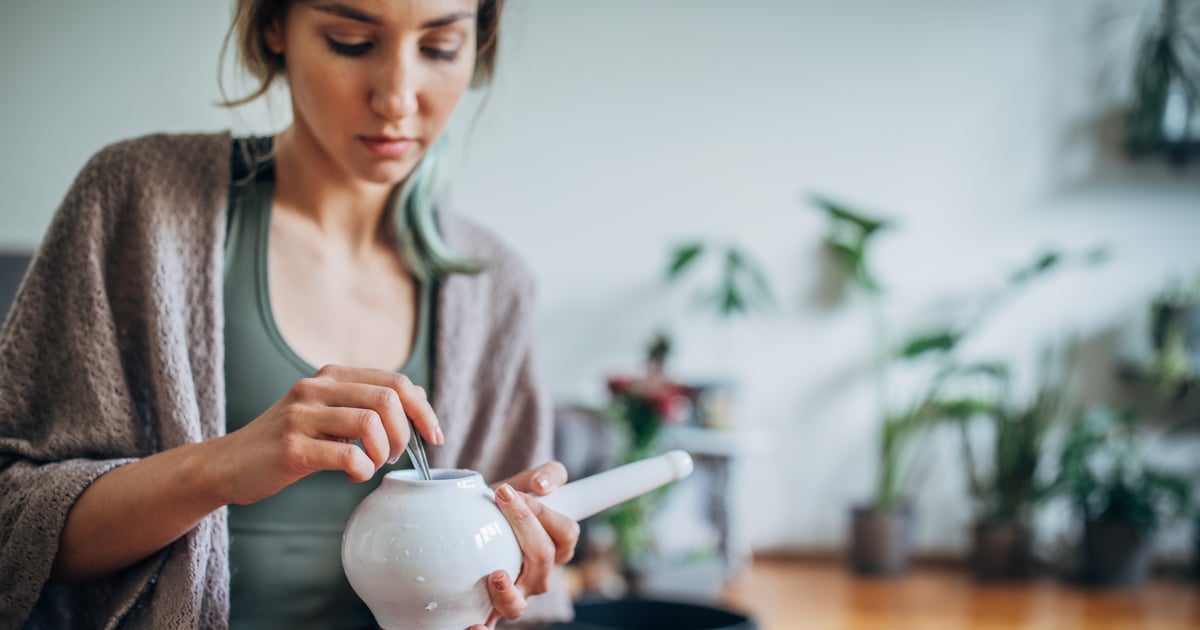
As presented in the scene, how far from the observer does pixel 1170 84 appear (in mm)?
3438

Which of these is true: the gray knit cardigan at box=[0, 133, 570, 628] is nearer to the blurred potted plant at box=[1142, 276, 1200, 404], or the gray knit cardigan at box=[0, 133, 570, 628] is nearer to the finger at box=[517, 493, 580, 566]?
the finger at box=[517, 493, 580, 566]

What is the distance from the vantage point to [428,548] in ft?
2.23

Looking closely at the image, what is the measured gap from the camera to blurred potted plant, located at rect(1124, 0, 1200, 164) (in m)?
3.42

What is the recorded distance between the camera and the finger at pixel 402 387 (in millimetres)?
678

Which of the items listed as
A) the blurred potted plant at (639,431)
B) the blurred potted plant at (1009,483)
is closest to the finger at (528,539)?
the blurred potted plant at (639,431)

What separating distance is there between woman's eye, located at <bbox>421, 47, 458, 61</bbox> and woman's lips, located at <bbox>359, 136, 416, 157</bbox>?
0.26 ft

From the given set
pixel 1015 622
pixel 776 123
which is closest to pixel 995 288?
pixel 776 123

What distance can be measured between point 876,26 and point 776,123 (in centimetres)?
49

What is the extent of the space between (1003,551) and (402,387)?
3148mm

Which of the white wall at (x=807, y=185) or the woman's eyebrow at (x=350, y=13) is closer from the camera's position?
the woman's eyebrow at (x=350, y=13)

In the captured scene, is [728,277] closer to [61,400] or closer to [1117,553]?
[1117,553]

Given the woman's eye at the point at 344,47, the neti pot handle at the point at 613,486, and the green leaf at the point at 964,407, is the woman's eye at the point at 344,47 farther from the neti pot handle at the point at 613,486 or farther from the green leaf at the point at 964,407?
the green leaf at the point at 964,407

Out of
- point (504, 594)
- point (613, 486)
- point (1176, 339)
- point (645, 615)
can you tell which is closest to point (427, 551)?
point (504, 594)

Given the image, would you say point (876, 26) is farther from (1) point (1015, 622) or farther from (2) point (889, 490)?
(1) point (1015, 622)
